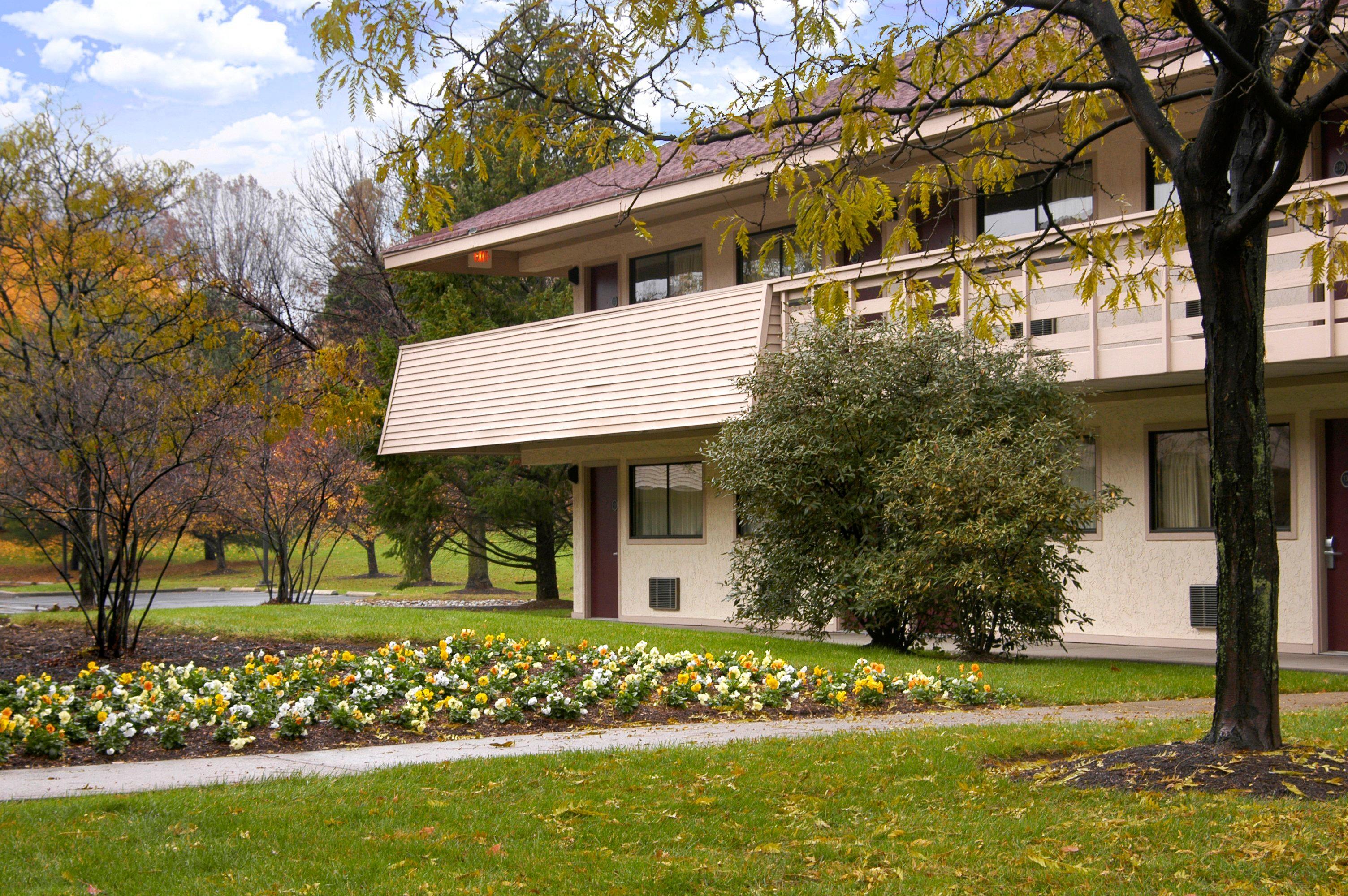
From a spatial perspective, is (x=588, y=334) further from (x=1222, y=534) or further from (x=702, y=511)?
(x=1222, y=534)

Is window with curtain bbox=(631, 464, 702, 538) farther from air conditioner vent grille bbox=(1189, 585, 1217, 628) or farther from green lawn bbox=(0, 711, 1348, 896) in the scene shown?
green lawn bbox=(0, 711, 1348, 896)

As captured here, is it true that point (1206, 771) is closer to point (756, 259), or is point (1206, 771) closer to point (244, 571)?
point (756, 259)

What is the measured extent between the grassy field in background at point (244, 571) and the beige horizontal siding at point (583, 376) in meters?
14.8

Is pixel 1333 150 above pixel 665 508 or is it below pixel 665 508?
above

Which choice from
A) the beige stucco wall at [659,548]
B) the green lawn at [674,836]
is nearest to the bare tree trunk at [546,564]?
the beige stucco wall at [659,548]

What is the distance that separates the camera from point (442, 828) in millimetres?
5395

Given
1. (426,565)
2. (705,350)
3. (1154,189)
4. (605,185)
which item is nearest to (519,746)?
(705,350)

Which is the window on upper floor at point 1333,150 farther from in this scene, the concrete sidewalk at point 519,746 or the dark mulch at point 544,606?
the dark mulch at point 544,606

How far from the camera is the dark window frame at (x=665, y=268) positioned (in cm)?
2106

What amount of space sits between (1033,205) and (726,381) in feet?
16.0

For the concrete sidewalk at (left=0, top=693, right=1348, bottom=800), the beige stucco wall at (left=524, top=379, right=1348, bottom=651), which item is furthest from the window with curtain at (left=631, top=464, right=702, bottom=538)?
the concrete sidewalk at (left=0, top=693, right=1348, bottom=800)

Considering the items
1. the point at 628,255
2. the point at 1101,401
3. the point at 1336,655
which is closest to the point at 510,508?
the point at 628,255

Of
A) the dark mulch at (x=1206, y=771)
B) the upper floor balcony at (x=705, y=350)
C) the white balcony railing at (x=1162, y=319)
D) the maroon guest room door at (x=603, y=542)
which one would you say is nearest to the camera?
the dark mulch at (x=1206, y=771)

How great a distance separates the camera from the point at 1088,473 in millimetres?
16328
